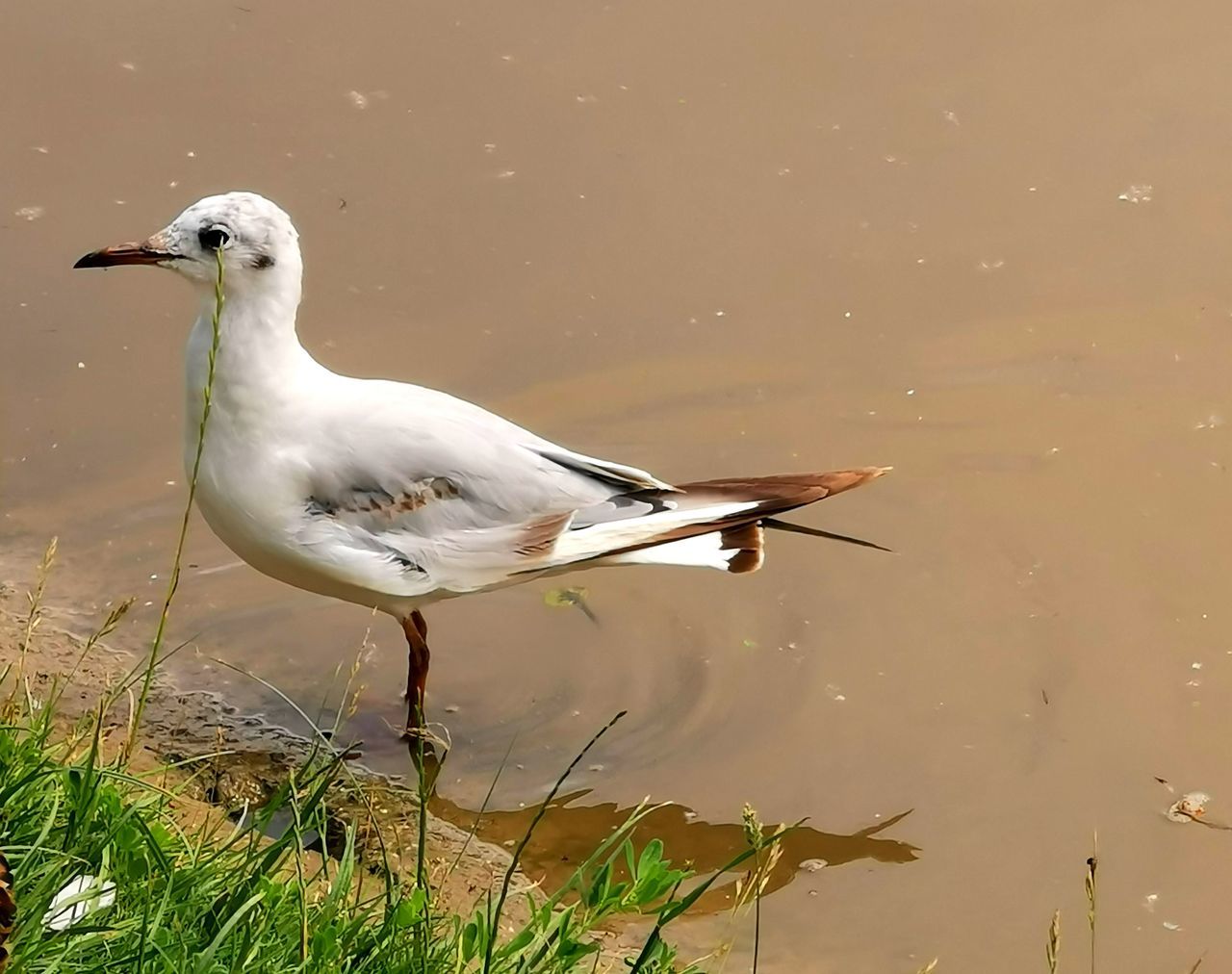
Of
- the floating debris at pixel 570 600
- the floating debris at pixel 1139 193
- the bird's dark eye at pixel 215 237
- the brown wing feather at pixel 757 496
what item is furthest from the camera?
the floating debris at pixel 1139 193

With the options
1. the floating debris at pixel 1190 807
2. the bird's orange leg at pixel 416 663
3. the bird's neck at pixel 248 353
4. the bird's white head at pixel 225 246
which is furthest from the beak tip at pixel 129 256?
the floating debris at pixel 1190 807

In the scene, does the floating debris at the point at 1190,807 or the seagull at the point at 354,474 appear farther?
the floating debris at the point at 1190,807

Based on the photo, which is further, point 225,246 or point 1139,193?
point 1139,193

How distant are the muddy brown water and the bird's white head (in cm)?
115

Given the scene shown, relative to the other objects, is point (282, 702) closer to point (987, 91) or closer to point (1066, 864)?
point (1066, 864)

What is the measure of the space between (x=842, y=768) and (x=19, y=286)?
3.23m

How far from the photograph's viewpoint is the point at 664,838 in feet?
14.5

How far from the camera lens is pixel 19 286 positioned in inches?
232

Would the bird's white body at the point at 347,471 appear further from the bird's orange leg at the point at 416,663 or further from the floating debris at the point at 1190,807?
the floating debris at the point at 1190,807

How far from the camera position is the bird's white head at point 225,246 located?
4.20 metres

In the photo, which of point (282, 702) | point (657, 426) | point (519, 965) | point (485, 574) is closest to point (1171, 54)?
point (657, 426)

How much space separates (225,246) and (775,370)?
7.01 feet

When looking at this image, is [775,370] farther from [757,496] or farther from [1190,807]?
[1190,807]

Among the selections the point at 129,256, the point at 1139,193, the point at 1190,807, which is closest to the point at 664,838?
the point at 1190,807
